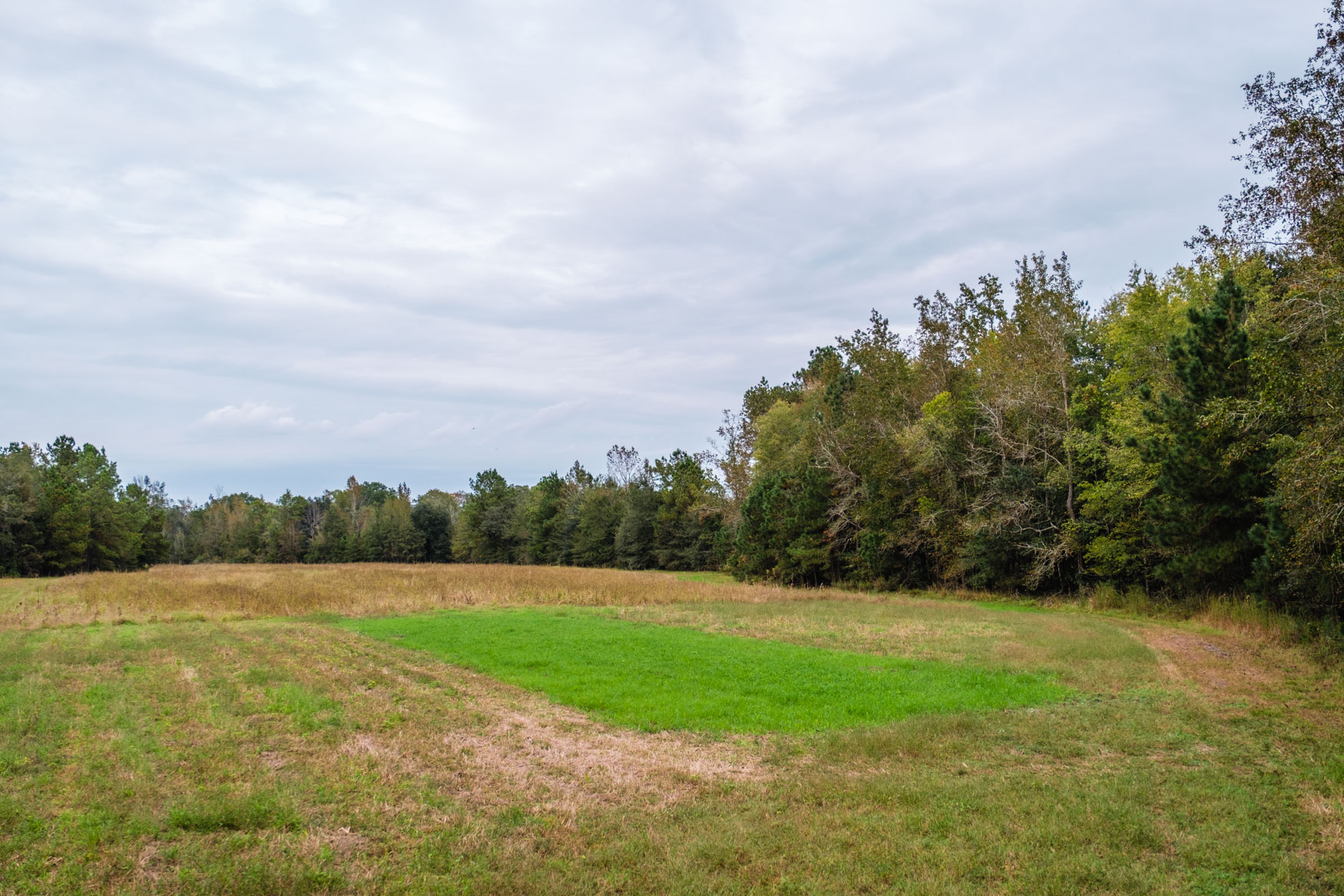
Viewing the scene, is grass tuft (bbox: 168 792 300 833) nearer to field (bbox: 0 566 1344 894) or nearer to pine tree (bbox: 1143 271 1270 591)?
field (bbox: 0 566 1344 894)

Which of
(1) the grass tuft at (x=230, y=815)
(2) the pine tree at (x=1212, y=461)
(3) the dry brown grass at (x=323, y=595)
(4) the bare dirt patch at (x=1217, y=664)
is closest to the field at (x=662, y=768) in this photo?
(1) the grass tuft at (x=230, y=815)

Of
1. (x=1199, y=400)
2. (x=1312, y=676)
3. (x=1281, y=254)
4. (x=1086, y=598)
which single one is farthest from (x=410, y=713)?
(x=1086, y=598)

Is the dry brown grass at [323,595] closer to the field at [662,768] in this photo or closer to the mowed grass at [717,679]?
the field at [662,768]

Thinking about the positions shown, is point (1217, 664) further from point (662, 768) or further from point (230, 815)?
point (230, 815)

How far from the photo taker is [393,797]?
7.22 m

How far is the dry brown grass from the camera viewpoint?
23625 mm

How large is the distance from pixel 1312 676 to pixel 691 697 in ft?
41.1

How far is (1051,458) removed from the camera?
33906 mm

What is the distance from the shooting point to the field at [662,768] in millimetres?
5750

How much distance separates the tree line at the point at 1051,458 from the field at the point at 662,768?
477cm

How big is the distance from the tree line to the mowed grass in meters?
6.05

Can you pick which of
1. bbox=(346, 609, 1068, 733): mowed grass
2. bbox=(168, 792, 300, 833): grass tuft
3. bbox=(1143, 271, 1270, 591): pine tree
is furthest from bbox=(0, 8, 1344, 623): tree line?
bbox=(168, 792, 300, 833): grass tuft

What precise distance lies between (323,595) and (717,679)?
21.7 m

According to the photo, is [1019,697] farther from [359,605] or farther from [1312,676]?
[359,605]
